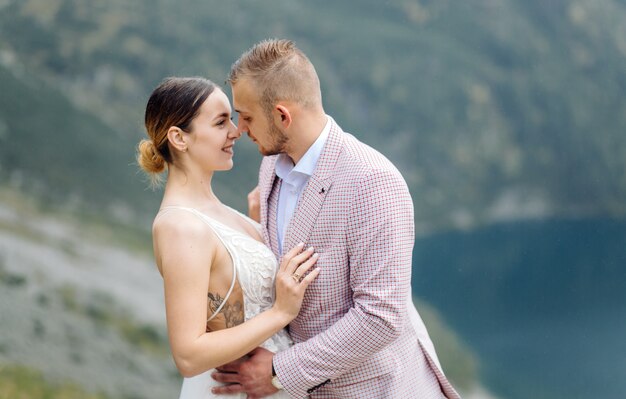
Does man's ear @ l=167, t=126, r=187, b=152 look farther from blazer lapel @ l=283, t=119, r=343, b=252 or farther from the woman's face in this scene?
blazer lapel @ l=283, t=119, r=343, b=252

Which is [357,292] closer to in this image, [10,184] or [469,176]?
[469,176]

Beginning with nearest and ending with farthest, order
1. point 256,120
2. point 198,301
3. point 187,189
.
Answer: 1. point 198,301
2. point 256,120
3. point 187,189

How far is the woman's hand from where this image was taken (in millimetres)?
1972

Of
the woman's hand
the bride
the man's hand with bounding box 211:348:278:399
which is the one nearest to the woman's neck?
the bride

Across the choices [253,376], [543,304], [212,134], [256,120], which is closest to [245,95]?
[256,120]

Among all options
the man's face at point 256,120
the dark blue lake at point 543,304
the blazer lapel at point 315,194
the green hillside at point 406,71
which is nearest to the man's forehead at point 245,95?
the man's face at point 256,120

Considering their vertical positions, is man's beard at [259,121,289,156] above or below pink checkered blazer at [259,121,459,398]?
above

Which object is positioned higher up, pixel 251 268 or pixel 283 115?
pixel 283 115

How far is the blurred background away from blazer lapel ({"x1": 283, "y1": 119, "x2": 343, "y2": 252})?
2.20m

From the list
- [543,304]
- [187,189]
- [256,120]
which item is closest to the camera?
[256,120]

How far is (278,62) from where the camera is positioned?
2.02m

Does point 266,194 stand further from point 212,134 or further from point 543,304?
point 543,304

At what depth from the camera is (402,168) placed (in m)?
4.26

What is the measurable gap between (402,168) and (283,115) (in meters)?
2.30
